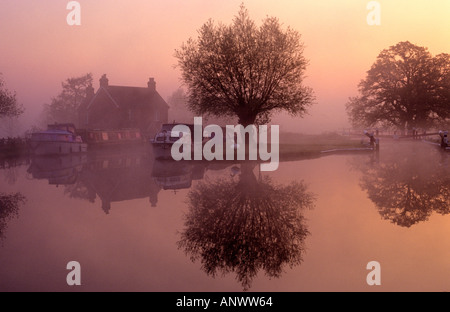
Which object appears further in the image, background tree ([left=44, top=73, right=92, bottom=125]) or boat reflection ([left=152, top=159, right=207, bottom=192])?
background tree ([left=44, top=73, right=92, bottom=125])

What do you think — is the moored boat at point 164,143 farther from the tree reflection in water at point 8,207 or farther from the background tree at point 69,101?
the background tree at point 69,101

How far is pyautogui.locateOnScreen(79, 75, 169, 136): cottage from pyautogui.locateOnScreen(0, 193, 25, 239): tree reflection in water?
46.6 m

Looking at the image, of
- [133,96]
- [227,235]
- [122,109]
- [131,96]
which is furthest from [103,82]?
[227,235]

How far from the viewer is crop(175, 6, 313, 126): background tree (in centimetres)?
2959

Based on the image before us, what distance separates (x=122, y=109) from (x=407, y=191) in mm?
52296

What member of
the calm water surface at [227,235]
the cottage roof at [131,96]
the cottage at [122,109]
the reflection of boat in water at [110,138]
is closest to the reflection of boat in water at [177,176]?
the calm water surface at [227,235]

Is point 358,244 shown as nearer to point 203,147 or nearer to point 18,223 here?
point 18,223

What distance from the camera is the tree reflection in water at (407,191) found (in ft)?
33.0

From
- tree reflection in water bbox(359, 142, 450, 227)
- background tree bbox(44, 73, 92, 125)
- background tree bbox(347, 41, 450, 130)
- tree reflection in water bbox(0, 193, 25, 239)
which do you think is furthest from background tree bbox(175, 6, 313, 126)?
background tree bbox(44, 73, 92, 125)

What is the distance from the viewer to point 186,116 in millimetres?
111000

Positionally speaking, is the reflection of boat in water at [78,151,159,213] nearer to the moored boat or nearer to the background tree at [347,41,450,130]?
the moored boat

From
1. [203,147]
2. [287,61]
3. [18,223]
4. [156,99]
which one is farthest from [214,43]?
[156,99]

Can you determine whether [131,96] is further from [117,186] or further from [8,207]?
[8,207]

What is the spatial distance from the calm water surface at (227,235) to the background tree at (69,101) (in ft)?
247
